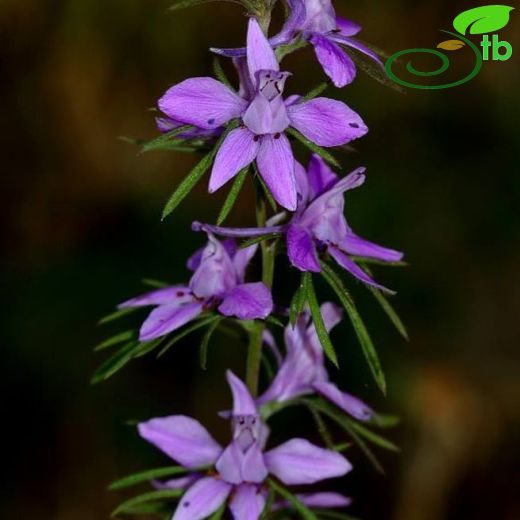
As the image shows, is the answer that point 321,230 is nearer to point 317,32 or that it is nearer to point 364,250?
point 364,250

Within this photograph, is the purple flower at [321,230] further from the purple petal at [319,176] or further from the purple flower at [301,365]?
the purple flower at [301,365]

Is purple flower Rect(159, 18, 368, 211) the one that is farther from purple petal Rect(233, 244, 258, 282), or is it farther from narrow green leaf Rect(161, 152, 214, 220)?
purple petal Rect(233, 244, 258, 282)

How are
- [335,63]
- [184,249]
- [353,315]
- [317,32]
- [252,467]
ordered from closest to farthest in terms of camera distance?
[335,63]
[317,32]
[353,315]
[252,467]
[184,249]

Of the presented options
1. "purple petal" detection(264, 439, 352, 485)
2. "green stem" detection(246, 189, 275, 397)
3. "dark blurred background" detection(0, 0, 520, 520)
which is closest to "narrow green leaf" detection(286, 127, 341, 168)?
"green stem" detection(246, 189, 275, 397)

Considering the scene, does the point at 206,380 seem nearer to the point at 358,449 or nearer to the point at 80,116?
the point at 358,449

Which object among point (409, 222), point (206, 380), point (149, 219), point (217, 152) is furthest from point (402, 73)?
point (217, 152)

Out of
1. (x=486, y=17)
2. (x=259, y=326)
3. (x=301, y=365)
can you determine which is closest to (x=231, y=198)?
(x=259, y=326)
